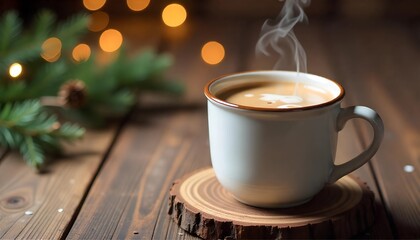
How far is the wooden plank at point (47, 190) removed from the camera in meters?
0.84

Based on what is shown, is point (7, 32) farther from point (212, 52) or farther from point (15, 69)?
point (212, 52)

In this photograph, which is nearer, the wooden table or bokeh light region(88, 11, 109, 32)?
the wooden table

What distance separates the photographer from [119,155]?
107cm

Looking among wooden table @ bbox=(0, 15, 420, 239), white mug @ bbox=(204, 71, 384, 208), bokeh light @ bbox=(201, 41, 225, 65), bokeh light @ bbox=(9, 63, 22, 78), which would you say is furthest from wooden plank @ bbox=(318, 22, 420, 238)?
bokeh light @ bbox=(9, 63, 22, 78)

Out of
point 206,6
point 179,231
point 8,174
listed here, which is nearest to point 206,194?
point 179,231

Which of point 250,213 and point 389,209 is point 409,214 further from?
point 250,213

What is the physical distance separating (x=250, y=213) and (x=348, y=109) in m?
0.16

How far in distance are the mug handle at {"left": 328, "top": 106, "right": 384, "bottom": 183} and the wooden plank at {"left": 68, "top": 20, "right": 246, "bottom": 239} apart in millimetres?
199

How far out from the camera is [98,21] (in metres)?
1.79

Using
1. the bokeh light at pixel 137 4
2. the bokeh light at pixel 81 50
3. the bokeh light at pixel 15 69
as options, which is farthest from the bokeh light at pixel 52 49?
the bokeh light at pixel 137 4

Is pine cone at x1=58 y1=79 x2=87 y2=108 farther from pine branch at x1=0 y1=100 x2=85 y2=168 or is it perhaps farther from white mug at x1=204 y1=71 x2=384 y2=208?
white mug at x1=204 y1=71 x2=384 y2=208

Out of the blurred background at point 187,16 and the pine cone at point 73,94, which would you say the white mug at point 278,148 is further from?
the blurred background at point 187,16

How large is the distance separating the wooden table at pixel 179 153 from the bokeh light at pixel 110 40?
4 centimetres

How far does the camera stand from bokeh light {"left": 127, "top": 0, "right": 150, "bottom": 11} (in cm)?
187
